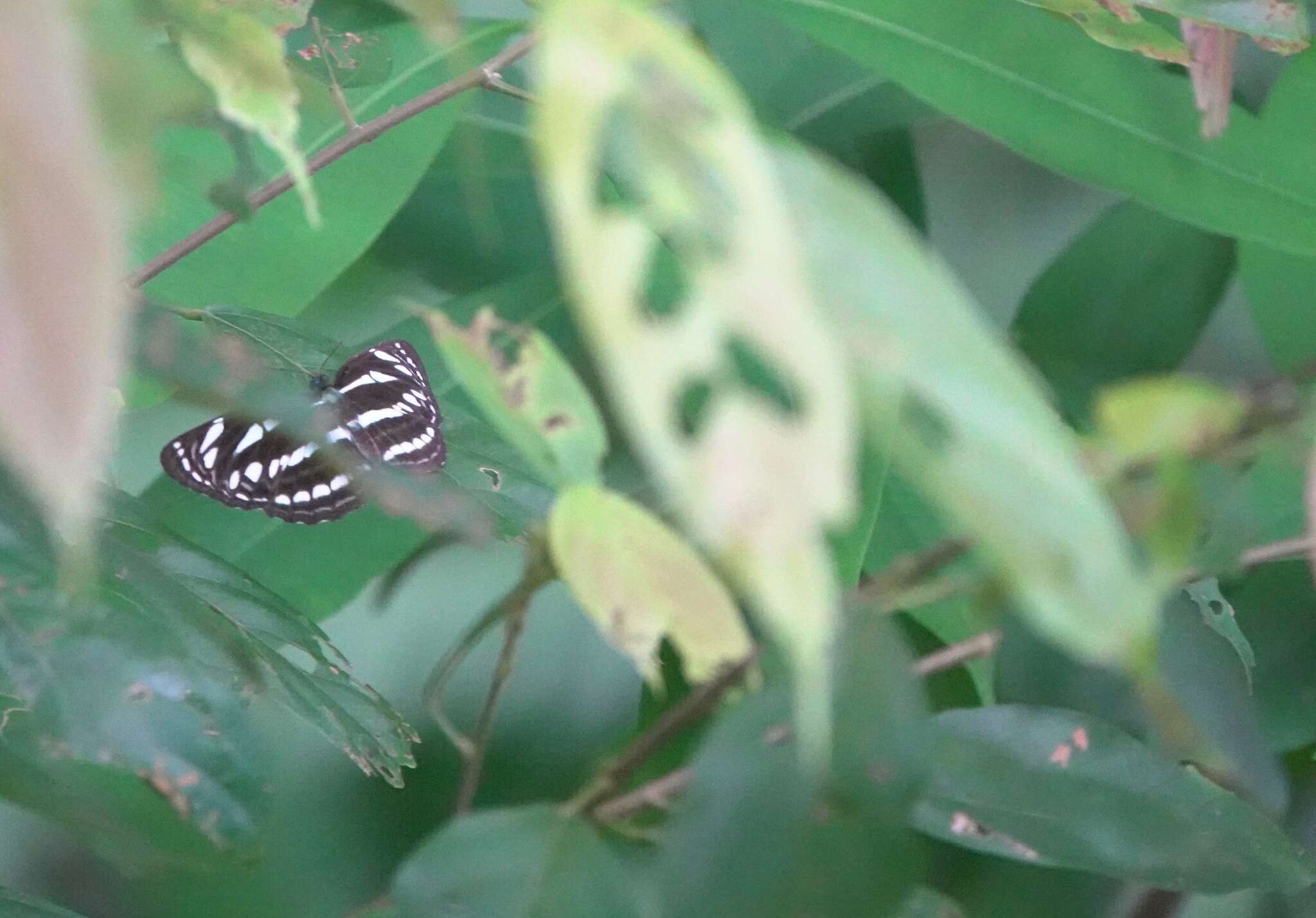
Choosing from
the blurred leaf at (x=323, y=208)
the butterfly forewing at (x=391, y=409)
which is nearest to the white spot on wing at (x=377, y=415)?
the butterfly forewing at (x=391, y=409)

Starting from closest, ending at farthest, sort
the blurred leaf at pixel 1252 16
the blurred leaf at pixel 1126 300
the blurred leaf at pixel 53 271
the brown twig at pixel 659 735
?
the blurred leaf at pixel 53 271 < the brown twig at pixel 659 735 < the blurred leaf at pixel 1252 16 < the blurred leaf at pixel 1126 300

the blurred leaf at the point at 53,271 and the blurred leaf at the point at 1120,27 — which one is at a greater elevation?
the blurred leaf at the point at 53,271

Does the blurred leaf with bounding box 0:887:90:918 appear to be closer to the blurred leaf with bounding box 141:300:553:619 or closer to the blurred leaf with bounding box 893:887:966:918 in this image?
the blurred leaf with bounding box 141:300:553:619

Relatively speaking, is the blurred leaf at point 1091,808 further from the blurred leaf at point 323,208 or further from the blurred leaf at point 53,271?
the blurred leaf at point 323,208

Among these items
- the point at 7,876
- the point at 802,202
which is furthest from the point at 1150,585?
the point at 7,876

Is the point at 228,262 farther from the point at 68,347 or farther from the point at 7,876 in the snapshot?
the point at 7,876

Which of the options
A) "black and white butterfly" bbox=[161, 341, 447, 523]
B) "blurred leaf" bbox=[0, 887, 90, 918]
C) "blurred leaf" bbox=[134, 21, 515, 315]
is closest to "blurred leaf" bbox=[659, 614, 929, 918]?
"black and white butterfly" bbox=[161, 341, 447, 523]

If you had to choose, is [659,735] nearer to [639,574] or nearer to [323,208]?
[639,574]
